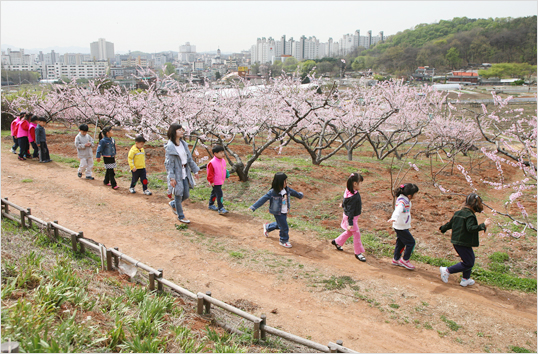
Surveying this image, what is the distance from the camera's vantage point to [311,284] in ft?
17.2

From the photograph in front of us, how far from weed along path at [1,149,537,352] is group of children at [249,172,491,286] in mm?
209

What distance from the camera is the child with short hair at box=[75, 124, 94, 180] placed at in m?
9.70

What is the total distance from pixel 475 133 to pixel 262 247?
61.4ft

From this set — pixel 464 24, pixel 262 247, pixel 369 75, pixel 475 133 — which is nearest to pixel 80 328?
pixel 262 247

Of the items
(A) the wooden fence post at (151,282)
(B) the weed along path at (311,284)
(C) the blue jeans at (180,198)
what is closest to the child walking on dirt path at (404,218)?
(B) the weed along path at (311,284)

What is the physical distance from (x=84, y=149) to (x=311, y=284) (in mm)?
7617

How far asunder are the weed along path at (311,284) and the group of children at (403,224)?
209mm

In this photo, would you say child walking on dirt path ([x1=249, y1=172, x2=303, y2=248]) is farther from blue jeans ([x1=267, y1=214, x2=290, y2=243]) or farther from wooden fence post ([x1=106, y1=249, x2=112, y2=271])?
wooden fence post ([x1=106, y1=249, x2=112, y2=271])

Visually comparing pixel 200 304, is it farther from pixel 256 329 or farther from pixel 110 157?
pixel 110 157

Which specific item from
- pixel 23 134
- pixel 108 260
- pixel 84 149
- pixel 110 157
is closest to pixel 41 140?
pixel 23 134

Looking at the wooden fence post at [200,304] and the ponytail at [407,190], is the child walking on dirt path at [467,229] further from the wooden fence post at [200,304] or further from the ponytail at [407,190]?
the wooden fence post at [200,304]

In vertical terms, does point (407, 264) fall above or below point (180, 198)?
below

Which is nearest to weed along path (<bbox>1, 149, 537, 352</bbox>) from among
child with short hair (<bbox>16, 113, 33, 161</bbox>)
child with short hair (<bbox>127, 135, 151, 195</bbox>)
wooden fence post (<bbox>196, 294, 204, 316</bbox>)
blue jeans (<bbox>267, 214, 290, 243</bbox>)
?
blue jeans (<bbox>267, 214, 290, 243</bbox>)

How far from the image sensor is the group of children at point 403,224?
17.3 ft
